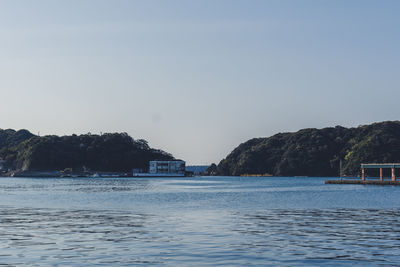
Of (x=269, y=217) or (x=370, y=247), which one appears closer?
(x=370, y=247)

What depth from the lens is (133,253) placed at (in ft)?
97.0

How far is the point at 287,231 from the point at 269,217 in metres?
12.9

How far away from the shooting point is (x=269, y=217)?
52.6 metres

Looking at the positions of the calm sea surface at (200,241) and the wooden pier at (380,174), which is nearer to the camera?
the calm sea surface at (200,241)

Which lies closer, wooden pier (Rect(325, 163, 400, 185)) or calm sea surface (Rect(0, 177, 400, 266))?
calm sea surface (Rect(0, 177, 400, 266))

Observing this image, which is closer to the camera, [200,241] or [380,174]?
[200,241]

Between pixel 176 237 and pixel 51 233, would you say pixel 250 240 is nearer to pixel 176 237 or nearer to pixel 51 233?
pixel 176 237

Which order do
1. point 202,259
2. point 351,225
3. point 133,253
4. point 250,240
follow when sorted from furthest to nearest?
point 351,225, point 250,240, point 133,253, point 202,259

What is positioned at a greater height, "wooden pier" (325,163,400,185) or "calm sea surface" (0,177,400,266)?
"wooden pier" (325,163,400,185)

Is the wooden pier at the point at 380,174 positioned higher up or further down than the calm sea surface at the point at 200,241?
higher up

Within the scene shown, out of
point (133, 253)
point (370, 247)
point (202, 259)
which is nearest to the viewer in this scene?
point (202, 259)

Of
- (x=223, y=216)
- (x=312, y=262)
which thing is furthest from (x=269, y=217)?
(x=312, y=262)

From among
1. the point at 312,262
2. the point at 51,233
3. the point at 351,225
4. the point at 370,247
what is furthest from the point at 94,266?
the point at 351,225

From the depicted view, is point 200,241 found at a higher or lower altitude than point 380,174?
lower
